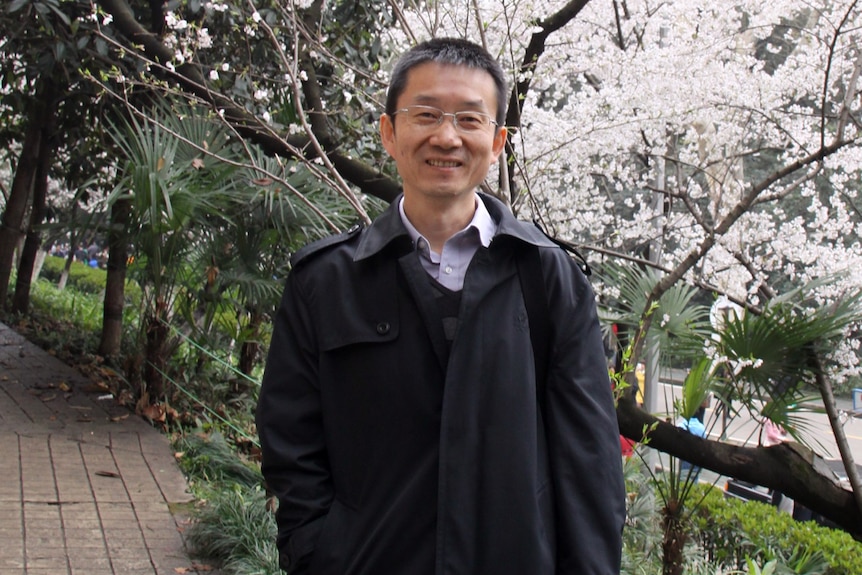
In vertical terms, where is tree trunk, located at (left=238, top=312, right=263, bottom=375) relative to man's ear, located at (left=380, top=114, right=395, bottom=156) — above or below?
below

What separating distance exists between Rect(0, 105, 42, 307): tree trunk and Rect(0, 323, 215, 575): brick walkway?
3496mm

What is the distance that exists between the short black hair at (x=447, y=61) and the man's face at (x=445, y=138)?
0.02 metres

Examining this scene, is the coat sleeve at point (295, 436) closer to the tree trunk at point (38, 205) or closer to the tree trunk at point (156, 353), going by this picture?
the tree trunk at point (156, 353)

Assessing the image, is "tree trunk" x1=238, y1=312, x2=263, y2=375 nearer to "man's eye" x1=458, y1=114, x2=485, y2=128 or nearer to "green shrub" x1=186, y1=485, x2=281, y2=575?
"green shrub" x1=186, y1=485, x2=281, y2=575

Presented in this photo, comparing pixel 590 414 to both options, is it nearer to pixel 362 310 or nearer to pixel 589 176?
pixel 362 310

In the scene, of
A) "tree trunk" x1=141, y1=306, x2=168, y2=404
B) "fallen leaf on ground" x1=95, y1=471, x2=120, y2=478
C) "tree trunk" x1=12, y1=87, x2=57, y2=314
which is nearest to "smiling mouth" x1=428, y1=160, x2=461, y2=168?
"fallen leaf on ground" x1=95, y1=471, x2=120, y2=478

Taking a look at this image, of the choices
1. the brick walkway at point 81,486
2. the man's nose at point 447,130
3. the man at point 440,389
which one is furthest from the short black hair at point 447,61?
the brick walkway at point 81,486

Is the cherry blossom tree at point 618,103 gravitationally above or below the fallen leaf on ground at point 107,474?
above

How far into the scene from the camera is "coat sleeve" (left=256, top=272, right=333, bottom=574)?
1.91m

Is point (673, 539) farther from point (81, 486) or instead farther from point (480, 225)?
point (81, 486)

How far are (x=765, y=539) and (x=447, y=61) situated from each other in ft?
16.6

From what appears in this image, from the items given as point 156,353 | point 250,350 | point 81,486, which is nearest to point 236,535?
point 81,486

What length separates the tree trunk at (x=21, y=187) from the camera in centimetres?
1018

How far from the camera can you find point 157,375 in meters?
6.91
